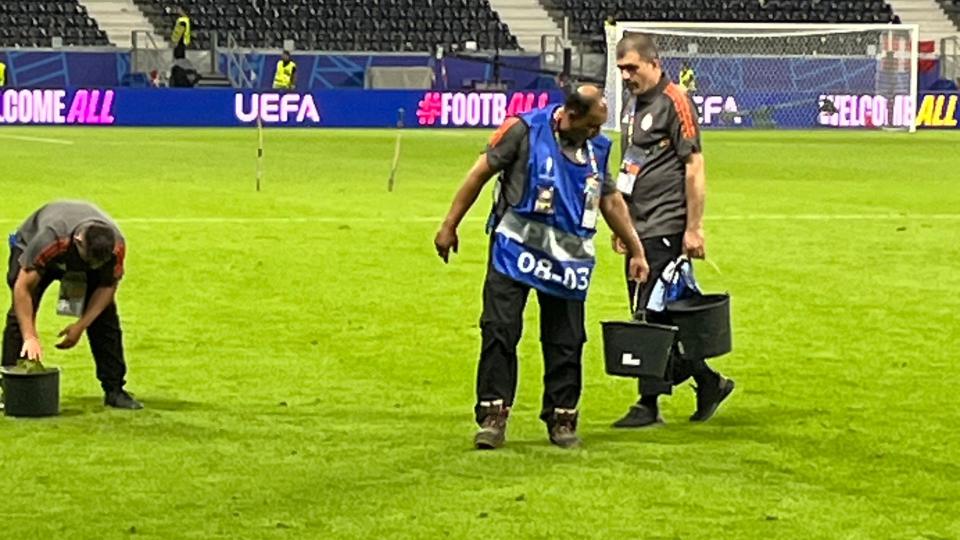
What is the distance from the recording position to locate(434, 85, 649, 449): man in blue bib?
9375 mm

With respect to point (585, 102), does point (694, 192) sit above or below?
below

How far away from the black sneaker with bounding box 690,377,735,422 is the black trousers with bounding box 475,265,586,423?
1.14 meters

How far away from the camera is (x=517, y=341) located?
9641mm

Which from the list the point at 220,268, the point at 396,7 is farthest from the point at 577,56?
the point at 220,268

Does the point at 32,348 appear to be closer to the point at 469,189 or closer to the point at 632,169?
the point at 469,189

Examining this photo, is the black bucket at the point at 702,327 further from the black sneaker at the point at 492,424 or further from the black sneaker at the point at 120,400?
the black sneaker at the point at 120,400

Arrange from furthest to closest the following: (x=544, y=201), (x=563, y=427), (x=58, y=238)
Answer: (x=58, y=238) < (x=563, y=427) < (x=544, y=201)

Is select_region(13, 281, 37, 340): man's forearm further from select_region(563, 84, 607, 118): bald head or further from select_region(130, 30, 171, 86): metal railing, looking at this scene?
select_region(130, 30, 171, 86): metal railing

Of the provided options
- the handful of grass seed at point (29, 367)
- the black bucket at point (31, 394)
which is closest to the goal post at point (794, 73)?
the black bucket at point (31, 394)

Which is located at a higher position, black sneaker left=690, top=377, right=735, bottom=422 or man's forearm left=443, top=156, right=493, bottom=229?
man's forearm left=443, top=156, right=493, bottom=229

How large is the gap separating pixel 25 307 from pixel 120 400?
1001mm

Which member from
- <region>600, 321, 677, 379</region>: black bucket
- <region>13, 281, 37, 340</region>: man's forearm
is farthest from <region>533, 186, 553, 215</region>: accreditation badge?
<region>13, 281, 37, 340</region>: man's forearm

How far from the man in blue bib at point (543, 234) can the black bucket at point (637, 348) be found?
0.30 meters

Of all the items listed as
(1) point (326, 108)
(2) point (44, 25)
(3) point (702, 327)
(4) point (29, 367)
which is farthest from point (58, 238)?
(2) point (44, 25)
